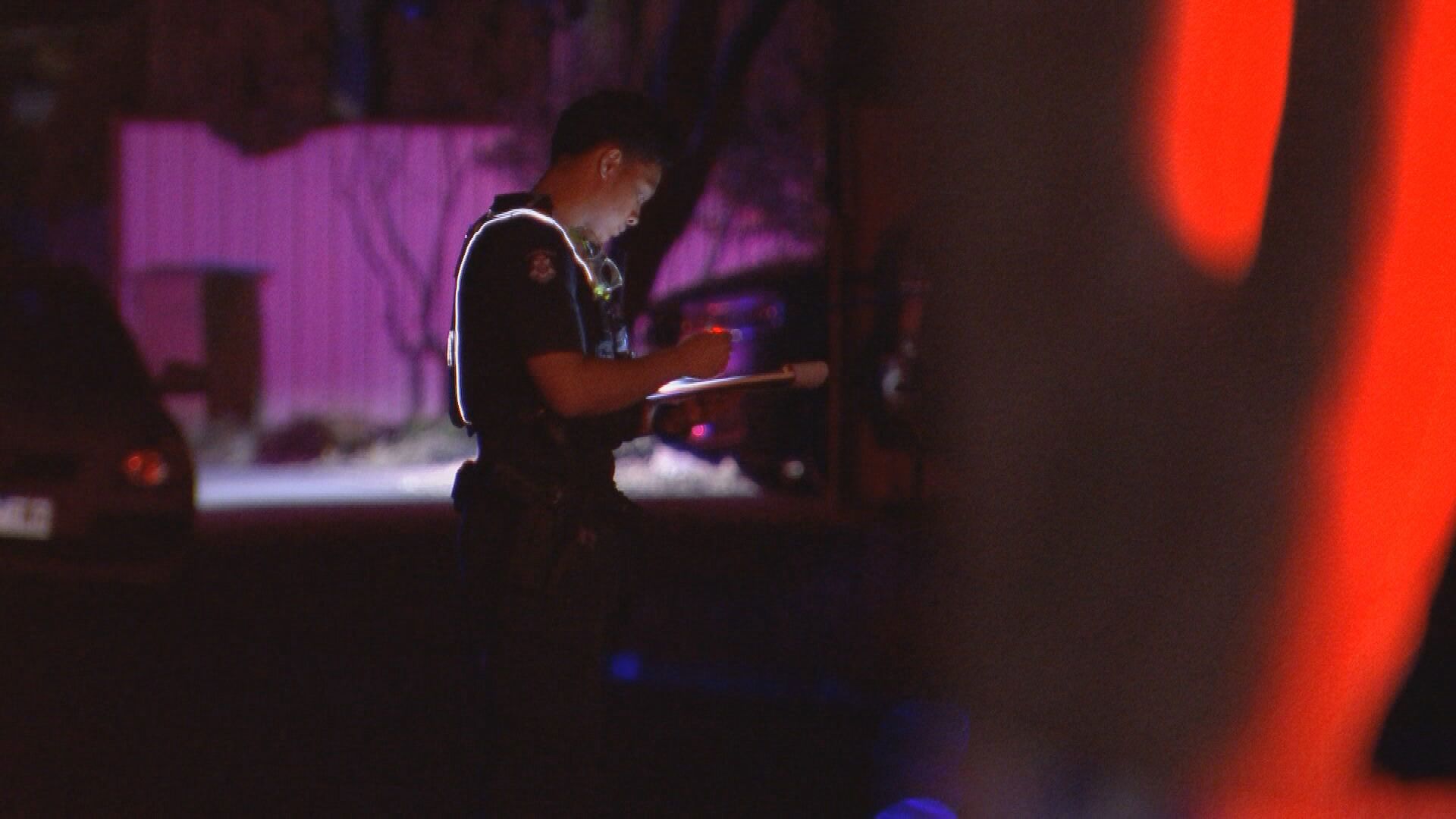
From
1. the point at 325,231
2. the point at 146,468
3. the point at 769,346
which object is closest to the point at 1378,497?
the point at 146,468

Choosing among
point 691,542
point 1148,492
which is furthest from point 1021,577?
point 691,542

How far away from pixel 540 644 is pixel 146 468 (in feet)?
15.0

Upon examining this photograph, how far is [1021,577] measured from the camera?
3260 millimetres

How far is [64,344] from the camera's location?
7.59 m

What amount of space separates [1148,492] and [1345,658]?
46 cm

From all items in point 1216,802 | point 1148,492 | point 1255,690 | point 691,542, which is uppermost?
point 1148,492

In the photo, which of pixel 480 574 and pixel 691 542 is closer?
pixel 480 574

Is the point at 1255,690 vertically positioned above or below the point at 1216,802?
above

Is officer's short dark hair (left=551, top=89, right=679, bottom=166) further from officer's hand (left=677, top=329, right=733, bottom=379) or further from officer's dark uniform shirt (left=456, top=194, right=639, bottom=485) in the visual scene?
officer's hand (left=677, top=329, right=733, bottom=379)

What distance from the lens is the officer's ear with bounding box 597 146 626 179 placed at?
3324 millimetres

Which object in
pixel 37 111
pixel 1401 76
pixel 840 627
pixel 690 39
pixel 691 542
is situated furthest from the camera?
pixel 37 111

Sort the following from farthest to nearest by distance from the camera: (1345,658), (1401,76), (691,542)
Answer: (691,542)
(1345,658)
(1401,76)

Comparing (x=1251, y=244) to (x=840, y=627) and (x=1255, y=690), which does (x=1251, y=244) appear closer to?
(x=1255, y=690)

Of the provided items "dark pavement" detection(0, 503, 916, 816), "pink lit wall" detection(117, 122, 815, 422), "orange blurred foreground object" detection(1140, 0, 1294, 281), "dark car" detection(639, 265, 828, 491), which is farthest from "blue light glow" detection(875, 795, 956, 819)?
"pink lit wall" detection(117, 122, 815, 422)
